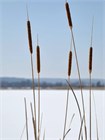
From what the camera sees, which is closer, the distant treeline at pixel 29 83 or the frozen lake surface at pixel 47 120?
the distant treeline at pixel 29 83

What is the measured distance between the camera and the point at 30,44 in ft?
2.34

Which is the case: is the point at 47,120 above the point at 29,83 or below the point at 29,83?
below

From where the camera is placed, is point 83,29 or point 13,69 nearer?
point 83,29

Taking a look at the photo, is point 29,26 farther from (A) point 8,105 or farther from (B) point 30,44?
(A) point 8,105

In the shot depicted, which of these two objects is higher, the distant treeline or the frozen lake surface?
the distant treeline

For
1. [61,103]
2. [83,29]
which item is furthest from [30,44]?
[61,103]

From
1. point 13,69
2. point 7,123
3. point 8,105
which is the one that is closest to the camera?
point 13,69

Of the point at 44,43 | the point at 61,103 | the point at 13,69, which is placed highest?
the point at 44,43

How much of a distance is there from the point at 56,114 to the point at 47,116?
6cm

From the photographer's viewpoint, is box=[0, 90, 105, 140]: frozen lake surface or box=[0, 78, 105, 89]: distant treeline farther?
box=[0, 90, 105, 140]: frozen lake surface

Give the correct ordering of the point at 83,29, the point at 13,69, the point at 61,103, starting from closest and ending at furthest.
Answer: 1. the point at 83,29
2. the point at 13,69
3. the point at 61,103

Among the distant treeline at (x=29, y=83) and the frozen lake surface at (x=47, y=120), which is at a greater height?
the distant treeline at (x=29, y=83)

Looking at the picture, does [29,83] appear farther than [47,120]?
No

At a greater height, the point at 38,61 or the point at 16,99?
the point at 38,61
